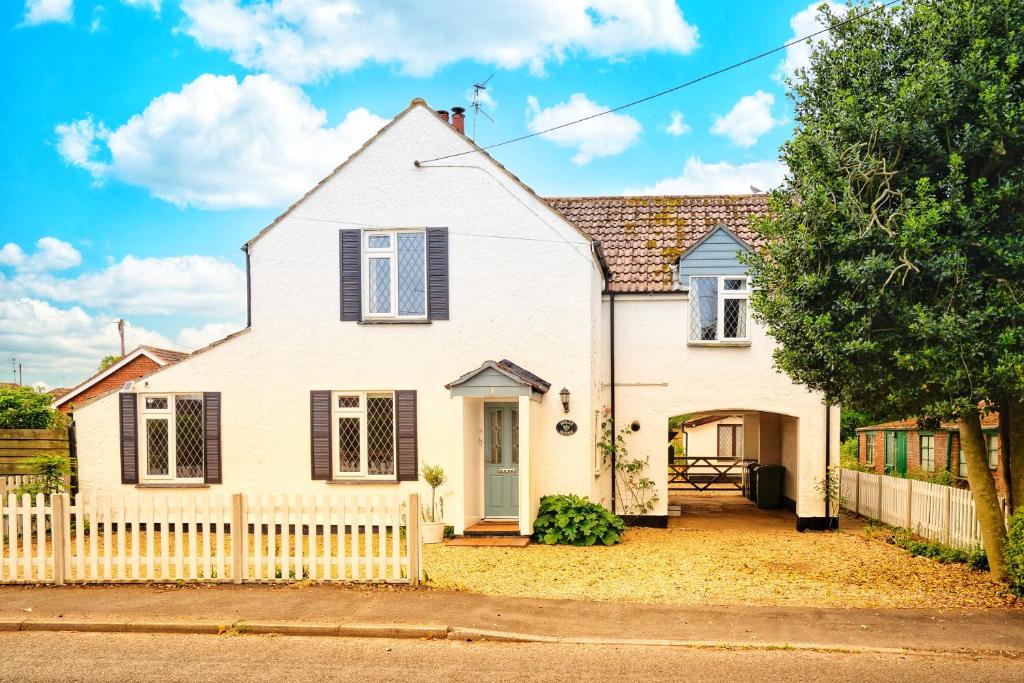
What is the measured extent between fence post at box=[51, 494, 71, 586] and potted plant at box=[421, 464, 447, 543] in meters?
5.57

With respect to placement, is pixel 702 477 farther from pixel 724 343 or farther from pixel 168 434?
pixel 168 434

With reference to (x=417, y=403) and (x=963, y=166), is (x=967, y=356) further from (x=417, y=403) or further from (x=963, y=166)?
(x=417, y=403)

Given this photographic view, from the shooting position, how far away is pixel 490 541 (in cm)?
1343

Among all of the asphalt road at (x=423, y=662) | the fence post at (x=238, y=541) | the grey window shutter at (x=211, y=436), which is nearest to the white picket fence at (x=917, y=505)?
the asphalt road at (x=423, y=662)

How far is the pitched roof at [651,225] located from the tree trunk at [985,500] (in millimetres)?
6823

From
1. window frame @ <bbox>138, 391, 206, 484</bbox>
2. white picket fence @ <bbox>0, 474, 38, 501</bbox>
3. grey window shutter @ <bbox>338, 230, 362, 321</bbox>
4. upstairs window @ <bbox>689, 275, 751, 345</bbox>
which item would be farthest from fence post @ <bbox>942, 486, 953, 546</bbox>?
white picket fence @ <bbox>0, 474, 38, 501</bbox>

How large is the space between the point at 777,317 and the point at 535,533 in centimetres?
575

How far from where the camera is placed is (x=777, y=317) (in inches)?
421

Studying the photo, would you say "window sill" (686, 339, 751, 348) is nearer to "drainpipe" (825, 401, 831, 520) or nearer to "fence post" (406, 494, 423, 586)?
"drainpipe" (825, 401, 831, 520)

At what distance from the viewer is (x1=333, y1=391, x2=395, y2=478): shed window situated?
14898 millimetres

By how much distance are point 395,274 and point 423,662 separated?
8.89 metres

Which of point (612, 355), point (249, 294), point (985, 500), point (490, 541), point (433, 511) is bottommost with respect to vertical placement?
point (490, 541)

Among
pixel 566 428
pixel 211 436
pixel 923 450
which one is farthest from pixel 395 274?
pixel 923 450

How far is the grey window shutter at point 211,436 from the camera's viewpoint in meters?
15.1
